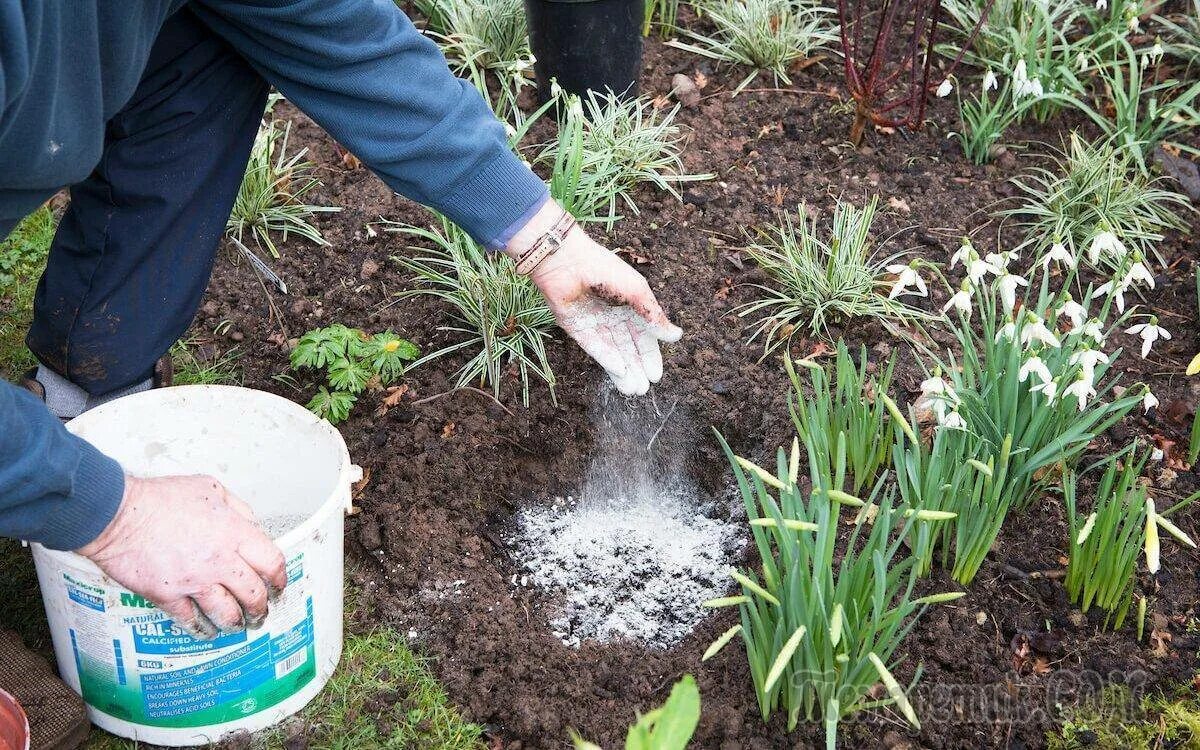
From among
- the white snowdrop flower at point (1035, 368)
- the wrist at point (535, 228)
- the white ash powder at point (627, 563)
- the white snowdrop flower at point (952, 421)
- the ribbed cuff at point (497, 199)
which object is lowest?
the white ash powder at point (627, 563)

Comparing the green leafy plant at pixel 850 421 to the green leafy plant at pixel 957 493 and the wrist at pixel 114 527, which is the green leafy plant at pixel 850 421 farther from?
the wrist at pixel 114 527

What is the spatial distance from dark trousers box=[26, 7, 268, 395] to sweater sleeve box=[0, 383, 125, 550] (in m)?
0.80

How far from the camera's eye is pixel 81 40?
1575 mm

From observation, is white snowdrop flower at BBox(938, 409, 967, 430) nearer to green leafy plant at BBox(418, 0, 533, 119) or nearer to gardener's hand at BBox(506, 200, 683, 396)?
gardener's hand at BBox(506, 200, 683, 396)

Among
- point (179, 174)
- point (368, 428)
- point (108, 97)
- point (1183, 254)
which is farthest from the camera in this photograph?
point (1183, 254)

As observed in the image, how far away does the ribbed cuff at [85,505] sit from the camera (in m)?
1.48

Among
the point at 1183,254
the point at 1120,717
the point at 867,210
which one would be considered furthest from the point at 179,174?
the point at 1183,254

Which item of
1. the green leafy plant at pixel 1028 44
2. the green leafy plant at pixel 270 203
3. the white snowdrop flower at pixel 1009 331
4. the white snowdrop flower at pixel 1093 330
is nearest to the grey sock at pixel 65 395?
the green leafy plant at pixel 270 203

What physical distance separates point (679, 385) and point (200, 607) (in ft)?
4.40

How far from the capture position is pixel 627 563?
248 cm

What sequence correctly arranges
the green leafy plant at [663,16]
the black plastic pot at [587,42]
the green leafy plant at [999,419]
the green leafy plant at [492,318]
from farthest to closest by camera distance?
the green leafy plant at [663,16] < the black plastic pot at [587,42] < the green leafy plant at [492,318] < the green leafy plant at [999,419]

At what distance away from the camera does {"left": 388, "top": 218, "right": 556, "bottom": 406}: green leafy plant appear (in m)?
2.64

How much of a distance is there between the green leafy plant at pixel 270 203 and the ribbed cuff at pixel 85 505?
1.48m

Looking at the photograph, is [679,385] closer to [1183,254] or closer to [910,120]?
[910,120]
